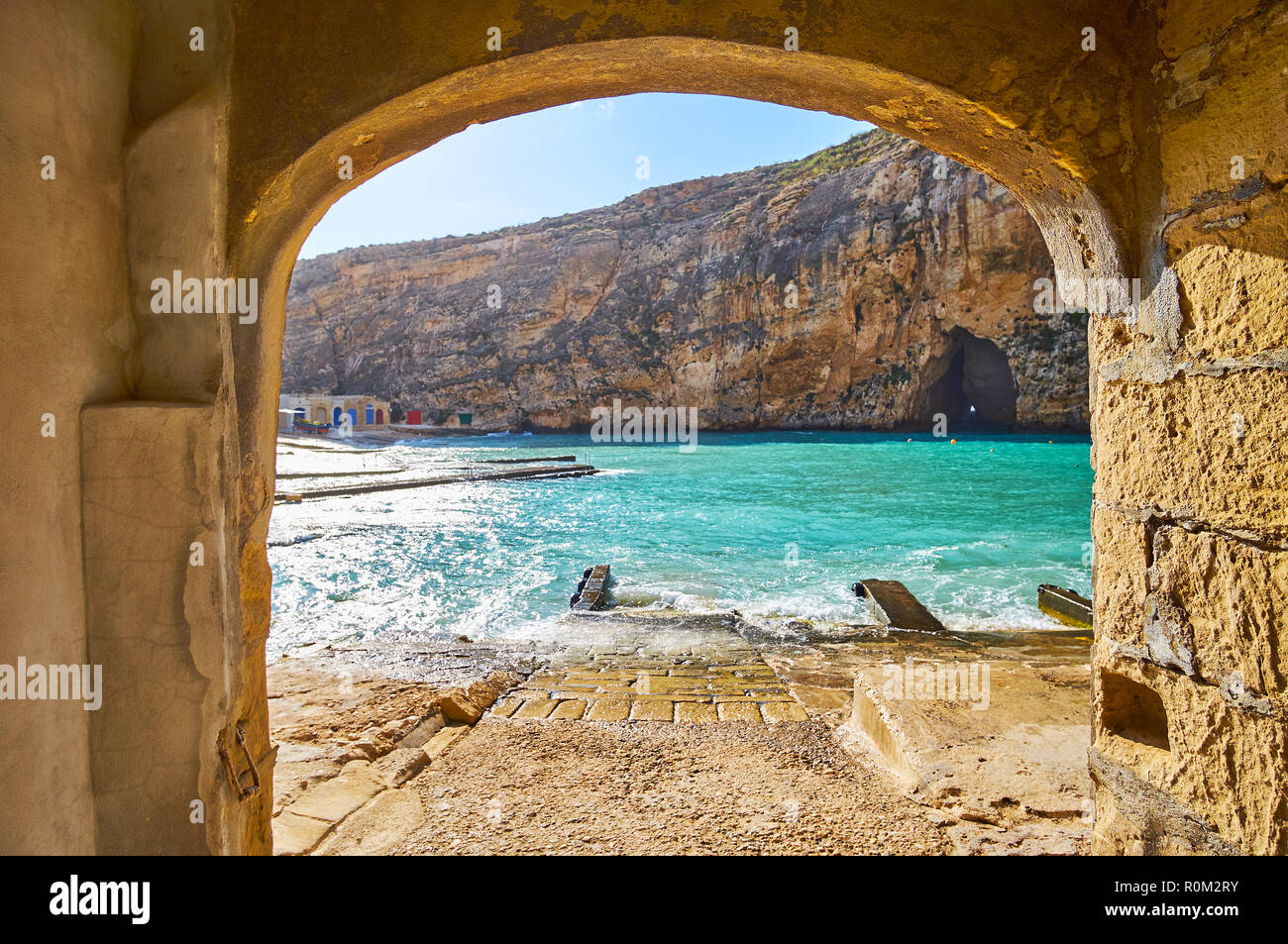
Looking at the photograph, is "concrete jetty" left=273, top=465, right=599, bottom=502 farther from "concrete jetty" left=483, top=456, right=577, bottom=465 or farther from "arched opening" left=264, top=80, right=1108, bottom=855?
"arched opening" left=264, top=80, right=1108, bottom=855

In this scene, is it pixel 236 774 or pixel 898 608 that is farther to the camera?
pixel 898 608

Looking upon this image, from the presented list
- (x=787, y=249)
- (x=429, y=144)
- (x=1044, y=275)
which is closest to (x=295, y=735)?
(x=429, y=144)

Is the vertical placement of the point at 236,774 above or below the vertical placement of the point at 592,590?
above

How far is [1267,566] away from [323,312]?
2787 inches

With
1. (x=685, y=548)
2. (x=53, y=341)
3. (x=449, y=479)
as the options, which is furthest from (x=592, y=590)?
(x=449, y=479)

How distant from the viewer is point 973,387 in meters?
43.6

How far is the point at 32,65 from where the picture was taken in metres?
1.51

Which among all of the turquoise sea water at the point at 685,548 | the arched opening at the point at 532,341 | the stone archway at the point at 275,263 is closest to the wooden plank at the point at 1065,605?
the turquoise sea water at the point at 685,548

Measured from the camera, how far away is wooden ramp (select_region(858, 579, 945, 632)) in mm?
6914

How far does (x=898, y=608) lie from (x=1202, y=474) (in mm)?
6190

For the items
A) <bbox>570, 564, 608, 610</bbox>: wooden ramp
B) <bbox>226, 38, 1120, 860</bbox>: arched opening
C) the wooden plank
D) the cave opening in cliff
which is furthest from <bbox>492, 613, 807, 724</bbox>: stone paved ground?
the cave opening in cliff

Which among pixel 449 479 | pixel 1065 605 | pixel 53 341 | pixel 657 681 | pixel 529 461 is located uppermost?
pixel 53 341

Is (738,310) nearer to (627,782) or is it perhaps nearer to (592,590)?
(592,590)
